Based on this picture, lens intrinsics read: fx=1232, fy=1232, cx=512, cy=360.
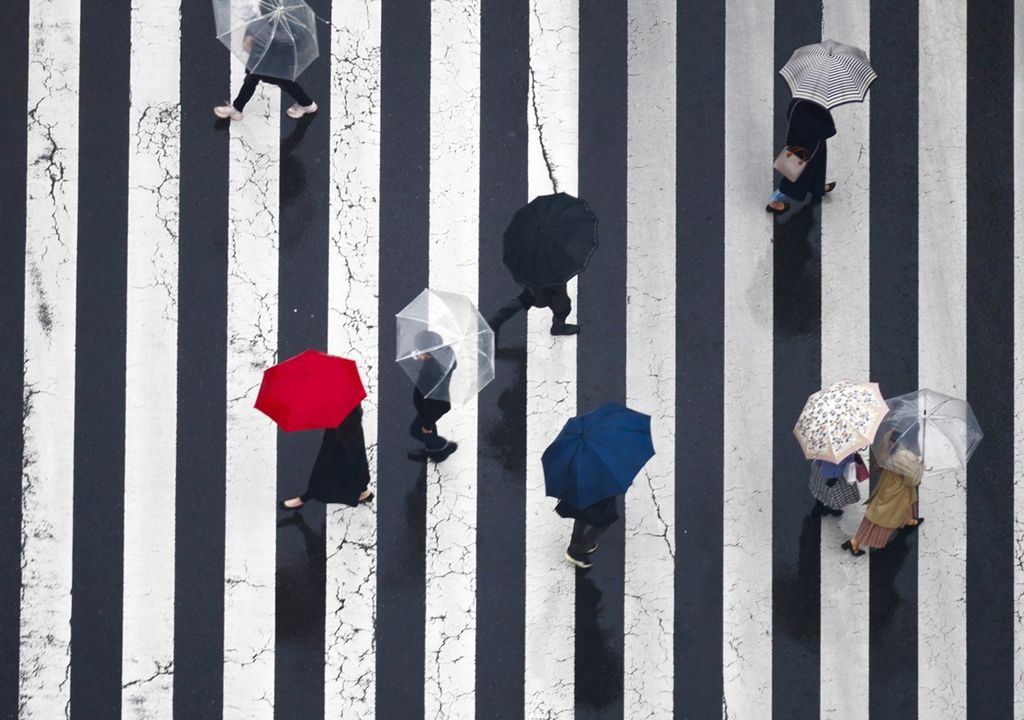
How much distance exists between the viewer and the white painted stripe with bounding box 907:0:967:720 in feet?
30.8

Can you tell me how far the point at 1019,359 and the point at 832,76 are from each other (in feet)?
9.12

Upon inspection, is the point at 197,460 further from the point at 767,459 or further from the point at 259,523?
the point at 767,459

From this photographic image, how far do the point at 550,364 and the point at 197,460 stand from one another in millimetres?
2769

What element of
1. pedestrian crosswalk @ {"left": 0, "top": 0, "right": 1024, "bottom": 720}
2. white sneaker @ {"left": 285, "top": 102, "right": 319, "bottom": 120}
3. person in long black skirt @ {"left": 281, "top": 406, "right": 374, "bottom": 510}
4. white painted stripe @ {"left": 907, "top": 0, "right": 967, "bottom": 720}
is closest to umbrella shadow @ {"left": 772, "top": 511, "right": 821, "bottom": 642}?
pedestrian crosswalk @ {"left": 0, "top": 0, "right": 1024, "bottom": 720}

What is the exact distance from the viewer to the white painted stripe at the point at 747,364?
9.32m

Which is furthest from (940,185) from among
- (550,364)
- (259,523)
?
(259,523)

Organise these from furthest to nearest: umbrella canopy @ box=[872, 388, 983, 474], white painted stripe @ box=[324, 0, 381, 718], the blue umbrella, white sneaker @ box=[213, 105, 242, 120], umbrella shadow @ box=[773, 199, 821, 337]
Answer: umbrella shadow @ box=[773, 199, 821, 337] < white sneaker @ box=[213, 105, 242, 120] < white painted stripe @ box=[324, 0, 381, 718] < umbrella canopy @ box=[872, 388, 983, 474] < the blue umbrella

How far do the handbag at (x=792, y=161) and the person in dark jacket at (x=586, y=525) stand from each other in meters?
2.74

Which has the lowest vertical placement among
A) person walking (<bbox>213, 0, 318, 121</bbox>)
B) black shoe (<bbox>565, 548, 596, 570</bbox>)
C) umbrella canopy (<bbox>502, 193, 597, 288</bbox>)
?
black shoe (<bbox>565, 548, 596, 570</bbox>)

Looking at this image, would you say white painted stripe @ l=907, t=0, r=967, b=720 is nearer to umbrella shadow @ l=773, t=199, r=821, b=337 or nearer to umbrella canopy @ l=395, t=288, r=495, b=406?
umbrella shadow @ l=773, t=199, r=821, b=337

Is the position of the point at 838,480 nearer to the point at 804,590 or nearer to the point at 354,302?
the point at 804,590

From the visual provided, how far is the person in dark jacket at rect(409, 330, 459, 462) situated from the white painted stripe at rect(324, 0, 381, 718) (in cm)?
46

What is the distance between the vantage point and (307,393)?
8.04 meters

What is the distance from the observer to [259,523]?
30.4ft
